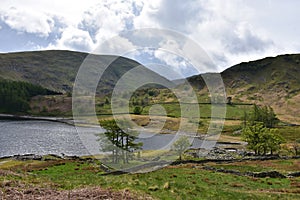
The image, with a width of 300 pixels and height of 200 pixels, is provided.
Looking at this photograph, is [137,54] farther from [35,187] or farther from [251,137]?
[251,137]

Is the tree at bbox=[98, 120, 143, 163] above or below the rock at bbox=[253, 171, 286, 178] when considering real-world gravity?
above

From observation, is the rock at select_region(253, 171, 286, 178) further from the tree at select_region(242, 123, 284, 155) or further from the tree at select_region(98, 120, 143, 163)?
the tree at select_region(242, 123, 284, 155)

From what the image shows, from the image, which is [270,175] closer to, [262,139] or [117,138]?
[117,138]

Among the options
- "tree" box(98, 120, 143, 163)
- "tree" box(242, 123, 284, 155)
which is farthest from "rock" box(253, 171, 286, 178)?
"tree" box(242, 123, 284, 155)

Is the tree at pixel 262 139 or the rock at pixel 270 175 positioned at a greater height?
the tree at pixel 262 139

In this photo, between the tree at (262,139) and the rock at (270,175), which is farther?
the tree at (262,139)

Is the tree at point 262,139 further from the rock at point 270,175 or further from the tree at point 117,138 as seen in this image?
the rock at point 270,175

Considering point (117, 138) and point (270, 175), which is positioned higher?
point (117, 138)

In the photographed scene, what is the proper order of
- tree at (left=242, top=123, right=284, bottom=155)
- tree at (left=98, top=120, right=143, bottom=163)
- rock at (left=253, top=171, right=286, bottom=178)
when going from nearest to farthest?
rock at (left=253, top=171, right=286, bottom=178), tree at (left=98, top=120, right=143, bottom=163), tree at (left=242, top=123, right=284, bottom=155)

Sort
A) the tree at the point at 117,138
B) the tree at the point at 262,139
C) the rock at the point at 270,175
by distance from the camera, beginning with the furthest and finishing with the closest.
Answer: the tree at the point at 262,139
the tree at the point at 117,138
the rock at the point at 270,175

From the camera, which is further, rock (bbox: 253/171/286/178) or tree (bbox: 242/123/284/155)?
tree (bbox: 242/123/284/155)

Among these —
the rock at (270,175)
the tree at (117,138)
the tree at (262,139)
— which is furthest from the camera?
the tree at (262,139)

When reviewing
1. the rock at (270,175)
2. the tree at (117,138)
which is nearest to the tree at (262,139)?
the tree at (117,138)

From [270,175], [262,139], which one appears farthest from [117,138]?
[262,139]
